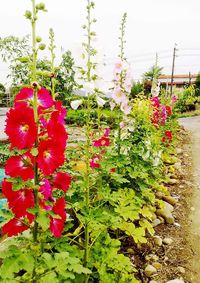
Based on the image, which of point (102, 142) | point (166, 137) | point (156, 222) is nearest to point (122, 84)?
point (102, 142)

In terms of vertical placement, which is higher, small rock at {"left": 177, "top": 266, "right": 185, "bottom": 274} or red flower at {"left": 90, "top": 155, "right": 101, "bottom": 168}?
red flower at {"left": 90, "top": 155, "right": 101, "bottom": 168}

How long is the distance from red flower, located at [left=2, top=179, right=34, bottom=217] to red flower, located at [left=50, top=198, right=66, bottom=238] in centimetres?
15

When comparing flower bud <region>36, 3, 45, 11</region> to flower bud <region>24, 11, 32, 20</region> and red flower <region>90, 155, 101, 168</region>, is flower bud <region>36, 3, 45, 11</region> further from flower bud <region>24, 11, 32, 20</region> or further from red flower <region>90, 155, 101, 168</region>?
red flower <region>90, 155, 101, 168</region>

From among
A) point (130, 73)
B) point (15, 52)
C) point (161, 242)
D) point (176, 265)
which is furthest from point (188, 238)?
point (15, 52)

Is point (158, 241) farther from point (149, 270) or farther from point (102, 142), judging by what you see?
point (102, 142)

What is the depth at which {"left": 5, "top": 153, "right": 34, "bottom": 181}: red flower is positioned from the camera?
1568 mm

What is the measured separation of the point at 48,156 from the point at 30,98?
278 millimetres

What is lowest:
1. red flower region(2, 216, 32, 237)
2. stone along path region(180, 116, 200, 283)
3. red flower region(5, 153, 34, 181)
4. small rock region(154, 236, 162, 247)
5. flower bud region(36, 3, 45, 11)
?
stone along path region(180, 116, 200, 283)

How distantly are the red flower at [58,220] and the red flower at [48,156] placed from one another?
0.23m

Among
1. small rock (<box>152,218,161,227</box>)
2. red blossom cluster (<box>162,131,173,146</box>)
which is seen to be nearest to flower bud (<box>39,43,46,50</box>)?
small rock (<box>152,218,161,227</box>)

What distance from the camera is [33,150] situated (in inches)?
59.2

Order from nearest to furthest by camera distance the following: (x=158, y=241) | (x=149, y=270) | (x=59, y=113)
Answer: (x=59, y=113)
(x=149, y=270)
(x=158, y=241)

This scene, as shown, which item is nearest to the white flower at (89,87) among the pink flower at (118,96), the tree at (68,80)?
the tree at (68,80)

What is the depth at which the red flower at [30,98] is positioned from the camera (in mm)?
1584
